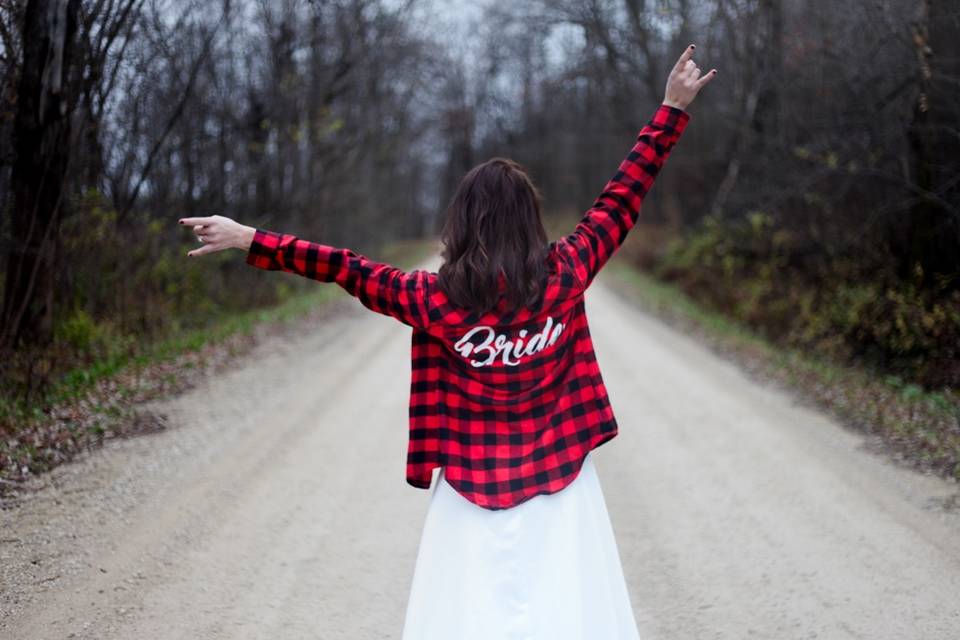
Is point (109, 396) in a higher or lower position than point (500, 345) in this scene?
lower

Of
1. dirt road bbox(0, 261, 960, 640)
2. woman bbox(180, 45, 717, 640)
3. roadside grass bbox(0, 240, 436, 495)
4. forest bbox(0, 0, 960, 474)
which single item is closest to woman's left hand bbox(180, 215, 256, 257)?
woman bbox(180, 45, 717, 640)

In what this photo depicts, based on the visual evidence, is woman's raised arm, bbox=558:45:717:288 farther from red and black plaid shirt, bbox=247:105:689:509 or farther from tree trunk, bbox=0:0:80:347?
tree trunk, bbox=0:0:80:347

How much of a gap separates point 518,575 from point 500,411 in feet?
1.63

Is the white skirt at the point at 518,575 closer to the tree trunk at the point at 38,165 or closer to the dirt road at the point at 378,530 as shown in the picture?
the dirt road at the point at 378,530

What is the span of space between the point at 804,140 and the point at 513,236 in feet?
42.5

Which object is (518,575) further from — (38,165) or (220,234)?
(38,165)

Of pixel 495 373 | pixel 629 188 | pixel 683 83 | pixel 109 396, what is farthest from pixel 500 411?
pixel 109 396

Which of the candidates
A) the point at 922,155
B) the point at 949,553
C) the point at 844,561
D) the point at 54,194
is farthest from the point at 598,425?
the point at 922,155

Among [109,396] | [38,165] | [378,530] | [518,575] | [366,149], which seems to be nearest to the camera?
[518,575]

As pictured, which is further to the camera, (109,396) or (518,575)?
(109,396)

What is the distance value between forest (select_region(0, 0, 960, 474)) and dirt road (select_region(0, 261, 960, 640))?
5.32ft

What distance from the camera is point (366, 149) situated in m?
25.3

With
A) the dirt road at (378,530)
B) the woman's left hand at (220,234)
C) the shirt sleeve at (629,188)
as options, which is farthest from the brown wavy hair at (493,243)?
the dirt road at (378,530)

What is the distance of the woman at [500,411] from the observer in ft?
8.05
